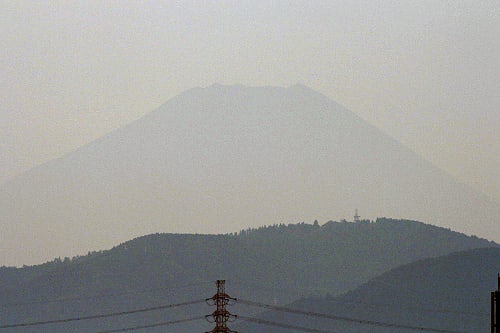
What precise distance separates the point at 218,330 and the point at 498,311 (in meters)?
35.7

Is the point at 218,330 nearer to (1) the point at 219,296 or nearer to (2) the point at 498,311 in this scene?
(1) the point at 219,296

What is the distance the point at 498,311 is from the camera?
92375 mm

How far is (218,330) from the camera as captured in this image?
120 m

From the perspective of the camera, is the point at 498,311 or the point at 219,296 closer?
the point at 498,311

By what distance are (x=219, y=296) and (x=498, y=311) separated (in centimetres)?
3552

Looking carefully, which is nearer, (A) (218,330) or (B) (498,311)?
(B) (498,311)

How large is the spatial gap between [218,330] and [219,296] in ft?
11.1

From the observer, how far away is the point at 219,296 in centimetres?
12006

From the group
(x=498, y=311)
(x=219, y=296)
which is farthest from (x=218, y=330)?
(x=498, y=311)
